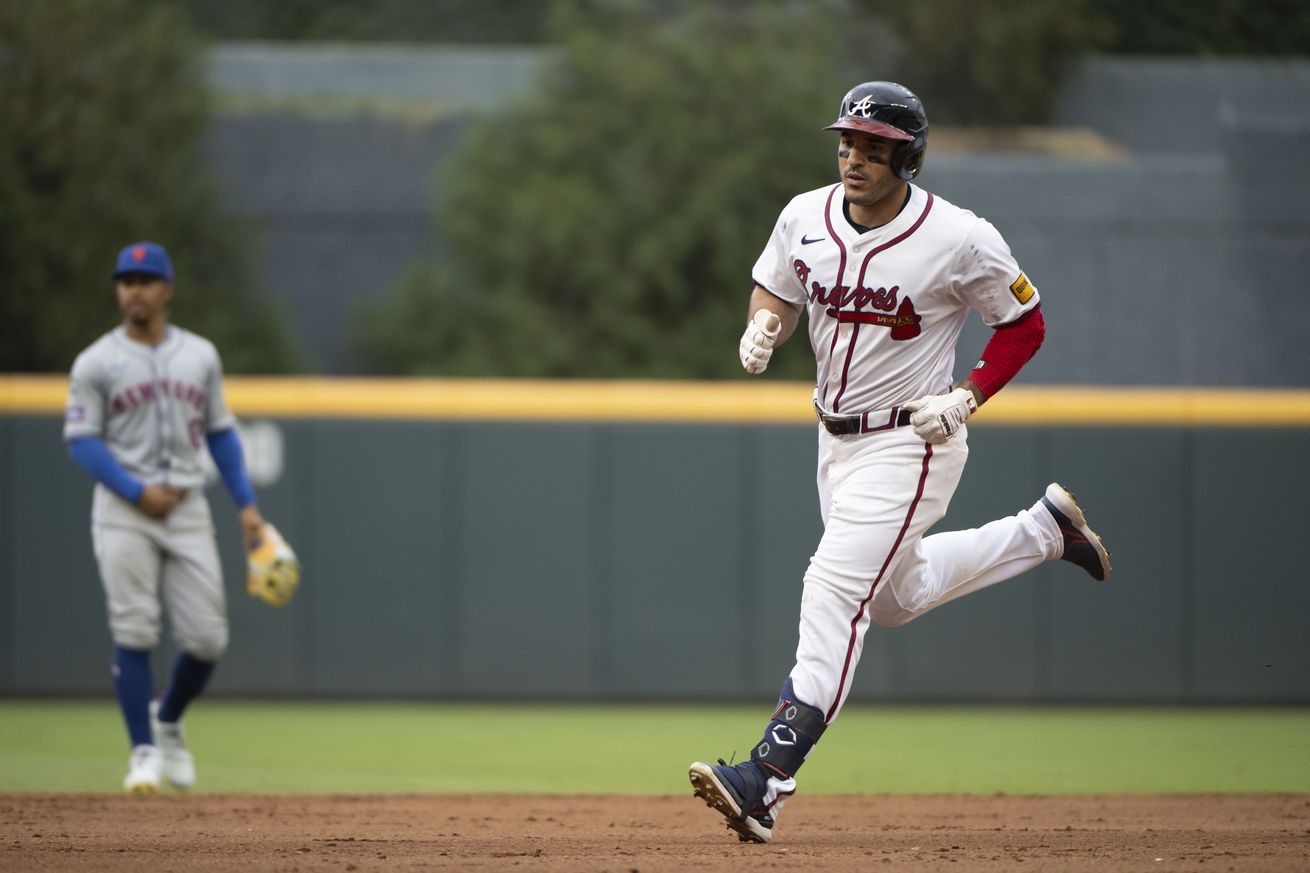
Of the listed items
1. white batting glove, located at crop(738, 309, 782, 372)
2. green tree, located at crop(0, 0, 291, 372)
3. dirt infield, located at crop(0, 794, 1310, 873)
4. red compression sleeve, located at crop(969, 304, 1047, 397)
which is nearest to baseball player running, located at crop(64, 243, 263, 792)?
dirt infield, located at crop(0, 794, 1310, 873)

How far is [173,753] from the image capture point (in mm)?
6523

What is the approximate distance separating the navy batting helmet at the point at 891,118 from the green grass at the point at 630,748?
2.93 meters

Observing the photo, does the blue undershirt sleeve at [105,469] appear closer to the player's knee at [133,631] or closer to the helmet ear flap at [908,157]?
the player's knee at [133,631]

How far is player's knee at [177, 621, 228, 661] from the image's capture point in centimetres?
643

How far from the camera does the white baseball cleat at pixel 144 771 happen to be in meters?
6.31

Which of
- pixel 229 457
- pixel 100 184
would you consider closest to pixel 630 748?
pixel 229 457

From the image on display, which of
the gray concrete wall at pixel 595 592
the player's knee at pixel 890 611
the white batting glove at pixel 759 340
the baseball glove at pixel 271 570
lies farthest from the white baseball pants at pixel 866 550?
the gray concrete wall at pixel 595 592

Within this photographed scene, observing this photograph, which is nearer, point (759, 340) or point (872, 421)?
point (759, 340)

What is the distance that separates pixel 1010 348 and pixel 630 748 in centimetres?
384

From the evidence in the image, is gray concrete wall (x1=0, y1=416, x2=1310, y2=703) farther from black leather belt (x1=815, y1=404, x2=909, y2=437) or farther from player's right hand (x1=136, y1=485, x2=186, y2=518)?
black leather belt (x1=815, y1=404, x2=909, y2=437)

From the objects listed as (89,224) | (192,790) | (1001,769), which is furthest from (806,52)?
(192,790)

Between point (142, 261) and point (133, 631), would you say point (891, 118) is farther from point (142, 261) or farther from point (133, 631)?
point (133, 631)

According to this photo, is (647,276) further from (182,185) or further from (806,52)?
(182,185)

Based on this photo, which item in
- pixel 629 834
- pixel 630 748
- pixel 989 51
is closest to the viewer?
pixel 629 834
